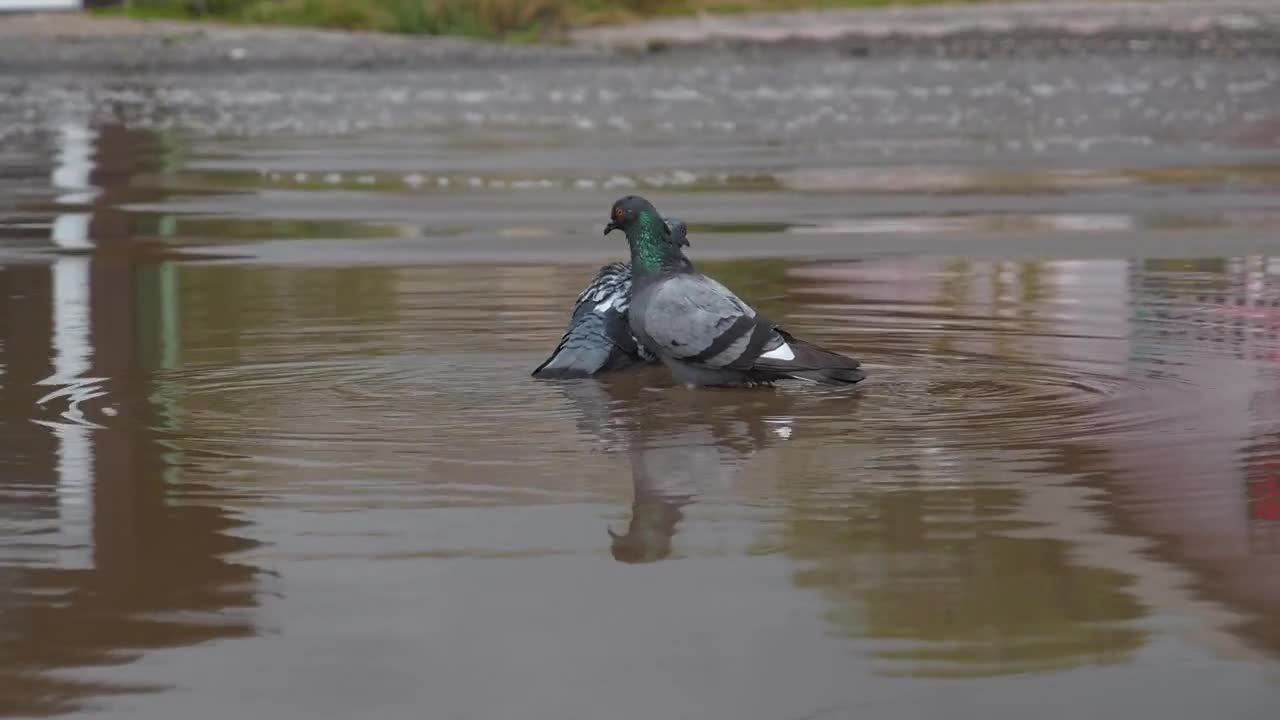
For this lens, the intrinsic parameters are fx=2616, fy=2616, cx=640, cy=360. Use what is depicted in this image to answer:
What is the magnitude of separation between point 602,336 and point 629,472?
2270mm

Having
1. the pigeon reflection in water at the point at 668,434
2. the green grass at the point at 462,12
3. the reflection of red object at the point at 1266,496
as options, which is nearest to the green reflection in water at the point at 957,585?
the pigeon reflection in water at the point at 668,434

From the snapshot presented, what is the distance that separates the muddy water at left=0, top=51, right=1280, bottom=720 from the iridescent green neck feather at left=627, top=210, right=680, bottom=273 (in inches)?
18.3

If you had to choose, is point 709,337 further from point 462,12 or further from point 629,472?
point 462,12

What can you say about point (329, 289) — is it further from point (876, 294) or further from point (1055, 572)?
point (1055, 572)

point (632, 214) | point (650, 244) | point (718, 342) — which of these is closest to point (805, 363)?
point (718, 342)

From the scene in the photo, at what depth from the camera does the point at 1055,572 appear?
629cm

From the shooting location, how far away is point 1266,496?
7242mm

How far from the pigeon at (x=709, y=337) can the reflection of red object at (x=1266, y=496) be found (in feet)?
6.51

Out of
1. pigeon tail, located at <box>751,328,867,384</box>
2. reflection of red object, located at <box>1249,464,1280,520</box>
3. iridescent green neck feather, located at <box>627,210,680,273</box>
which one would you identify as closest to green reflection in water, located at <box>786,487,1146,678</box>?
reflection of red object, located at <box>1249,464,1280,520</box>

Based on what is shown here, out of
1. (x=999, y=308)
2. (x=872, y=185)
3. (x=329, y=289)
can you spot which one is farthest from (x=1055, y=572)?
(x=872, y=185)

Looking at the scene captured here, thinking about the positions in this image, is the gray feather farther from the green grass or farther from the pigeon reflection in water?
the green grass

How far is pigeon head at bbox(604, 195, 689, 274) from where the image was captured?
9773 millimetres

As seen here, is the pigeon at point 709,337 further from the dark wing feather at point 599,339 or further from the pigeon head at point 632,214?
the dark wing feather at point 599,339

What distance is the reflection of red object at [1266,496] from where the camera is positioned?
6.98 metres
